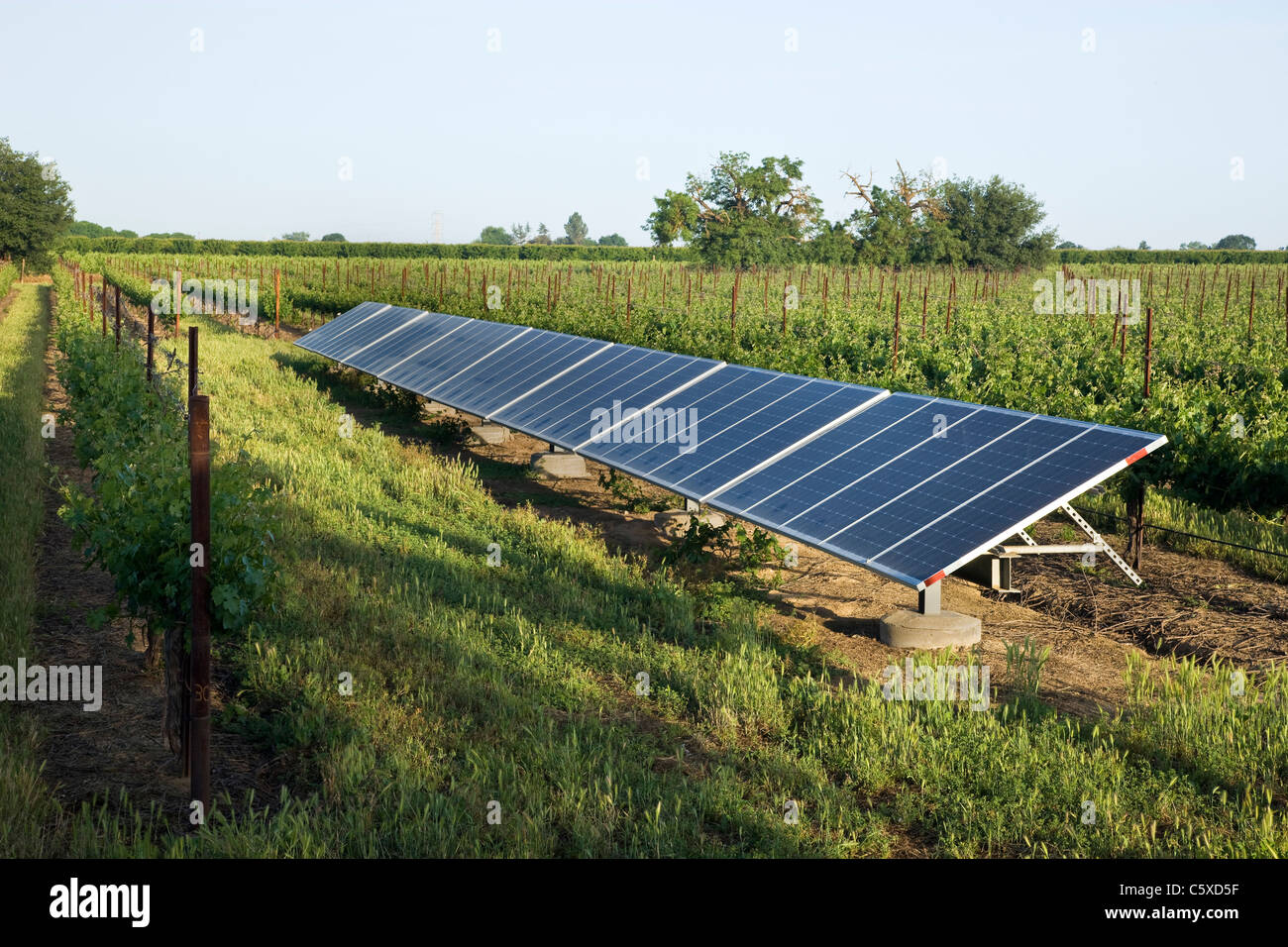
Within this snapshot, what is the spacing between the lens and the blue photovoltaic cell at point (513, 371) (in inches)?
667

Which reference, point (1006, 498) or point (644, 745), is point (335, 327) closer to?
point (1006, 498)

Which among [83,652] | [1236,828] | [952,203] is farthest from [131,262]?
[1236,828]

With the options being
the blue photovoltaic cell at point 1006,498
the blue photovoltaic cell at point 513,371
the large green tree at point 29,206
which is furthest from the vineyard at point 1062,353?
the large green tree at point 29,206

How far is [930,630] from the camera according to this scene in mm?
9031

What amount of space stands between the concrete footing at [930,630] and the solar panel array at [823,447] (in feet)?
2.82

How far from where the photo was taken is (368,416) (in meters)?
21.7

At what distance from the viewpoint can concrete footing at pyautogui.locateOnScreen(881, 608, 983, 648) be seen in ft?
29.6

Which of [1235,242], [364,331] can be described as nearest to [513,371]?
[364,331]

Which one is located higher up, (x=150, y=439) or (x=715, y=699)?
(x=150, y=439)

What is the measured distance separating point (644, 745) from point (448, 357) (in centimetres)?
1507

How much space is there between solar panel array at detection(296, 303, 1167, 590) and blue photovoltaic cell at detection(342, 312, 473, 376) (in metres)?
5.13

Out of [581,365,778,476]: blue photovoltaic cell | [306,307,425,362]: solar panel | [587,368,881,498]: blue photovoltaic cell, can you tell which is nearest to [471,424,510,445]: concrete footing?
[581,365,778,476]: blue photovoltaic cell

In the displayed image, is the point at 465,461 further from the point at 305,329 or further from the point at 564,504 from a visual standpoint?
the point at 305,329

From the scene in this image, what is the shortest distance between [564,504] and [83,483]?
20.4 feet
